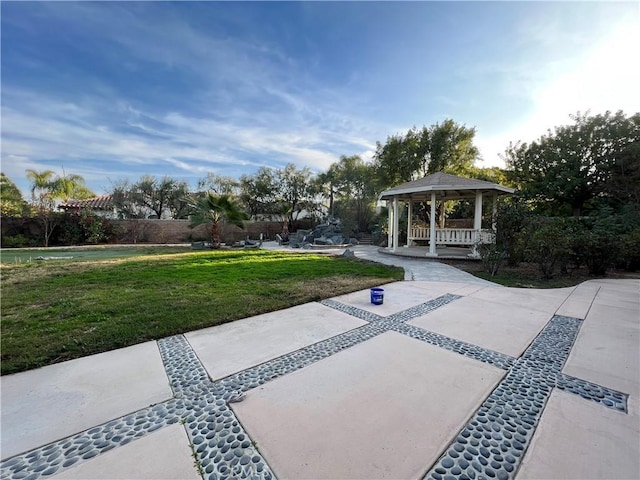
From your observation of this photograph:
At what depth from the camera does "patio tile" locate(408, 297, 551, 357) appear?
309 centimetres

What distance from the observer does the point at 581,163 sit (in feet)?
40.0

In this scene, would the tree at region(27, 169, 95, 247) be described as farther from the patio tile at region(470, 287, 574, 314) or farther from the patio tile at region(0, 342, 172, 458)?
the patio tile at region(470, 287, 574, 314)

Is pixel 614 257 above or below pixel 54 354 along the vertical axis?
above

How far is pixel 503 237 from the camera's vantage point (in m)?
7.86

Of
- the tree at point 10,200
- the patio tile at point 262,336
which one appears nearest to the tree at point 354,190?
the patio tile at point 262,336

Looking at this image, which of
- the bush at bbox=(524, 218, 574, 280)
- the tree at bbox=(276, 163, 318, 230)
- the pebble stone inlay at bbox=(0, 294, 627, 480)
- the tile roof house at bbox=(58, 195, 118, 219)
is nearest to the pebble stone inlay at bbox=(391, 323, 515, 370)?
the pebble stone inlay at bbox=(0, 294, 627, 480)

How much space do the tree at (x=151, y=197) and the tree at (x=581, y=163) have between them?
72.6 ft

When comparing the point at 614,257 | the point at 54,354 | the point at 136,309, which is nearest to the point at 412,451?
the point at 54,354

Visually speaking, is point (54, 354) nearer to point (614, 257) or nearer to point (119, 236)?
point (614, 257)

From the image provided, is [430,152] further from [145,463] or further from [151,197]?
[151,197]

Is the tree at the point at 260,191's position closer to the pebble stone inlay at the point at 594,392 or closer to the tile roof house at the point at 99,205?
the tile roof house at the point at 99,205

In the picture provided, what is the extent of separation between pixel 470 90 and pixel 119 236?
67.0 feet

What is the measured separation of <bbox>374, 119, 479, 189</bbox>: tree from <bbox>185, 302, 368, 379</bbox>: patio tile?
1538cm

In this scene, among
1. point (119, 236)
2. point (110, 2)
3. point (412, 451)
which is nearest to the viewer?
point (412, 451)
